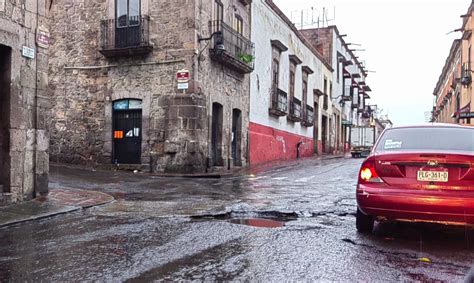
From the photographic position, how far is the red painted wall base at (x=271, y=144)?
23172 mm

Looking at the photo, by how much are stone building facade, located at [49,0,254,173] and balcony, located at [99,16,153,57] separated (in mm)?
37

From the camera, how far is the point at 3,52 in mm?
8141

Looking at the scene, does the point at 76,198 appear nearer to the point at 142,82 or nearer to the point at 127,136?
the point at 127,136

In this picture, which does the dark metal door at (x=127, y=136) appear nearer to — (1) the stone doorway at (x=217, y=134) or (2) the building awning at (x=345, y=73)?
(1) the stone doorway at (x=217, y=134)

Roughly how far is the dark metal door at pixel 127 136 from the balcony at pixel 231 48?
3.78m

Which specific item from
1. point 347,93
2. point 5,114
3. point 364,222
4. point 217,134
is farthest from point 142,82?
point 347,93

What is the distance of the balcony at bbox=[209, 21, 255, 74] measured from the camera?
57.9 feet

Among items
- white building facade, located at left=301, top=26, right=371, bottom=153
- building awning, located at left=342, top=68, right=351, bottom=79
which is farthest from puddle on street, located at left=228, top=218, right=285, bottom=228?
building awning, located at left=342, top=68, right=351, bottom=79

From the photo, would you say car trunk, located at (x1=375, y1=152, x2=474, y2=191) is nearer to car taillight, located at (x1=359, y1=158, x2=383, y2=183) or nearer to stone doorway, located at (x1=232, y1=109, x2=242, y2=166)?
car taillight, located at (x1=359, y1=158, x2=383, y2=183)

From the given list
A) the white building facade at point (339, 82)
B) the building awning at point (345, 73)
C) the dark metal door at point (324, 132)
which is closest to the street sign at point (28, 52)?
the dark metal door at point (324, 132)

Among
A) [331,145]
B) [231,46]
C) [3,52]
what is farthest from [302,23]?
[3,52]

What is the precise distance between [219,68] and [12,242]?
1427 centimetres

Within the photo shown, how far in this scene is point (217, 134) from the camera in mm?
19078

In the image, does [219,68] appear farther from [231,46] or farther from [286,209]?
[286,209]
